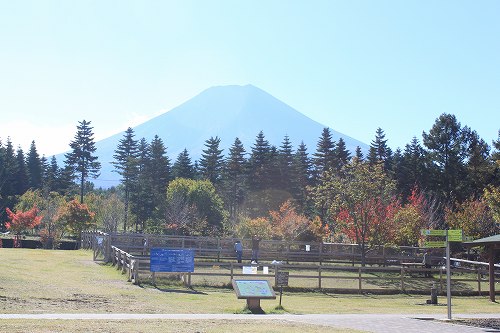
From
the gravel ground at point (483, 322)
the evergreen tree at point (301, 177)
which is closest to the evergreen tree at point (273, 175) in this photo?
the evergreen tree at point (301, 177)

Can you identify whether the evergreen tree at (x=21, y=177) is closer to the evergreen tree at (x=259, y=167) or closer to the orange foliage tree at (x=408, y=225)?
the evergreen tree at (x=259, y=167)

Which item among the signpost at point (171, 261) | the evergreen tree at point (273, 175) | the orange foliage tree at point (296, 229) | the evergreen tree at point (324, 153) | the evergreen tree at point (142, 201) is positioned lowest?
the signpost at point (171, 261)

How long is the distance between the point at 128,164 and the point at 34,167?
2323 cm

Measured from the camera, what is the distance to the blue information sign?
25.2 meters

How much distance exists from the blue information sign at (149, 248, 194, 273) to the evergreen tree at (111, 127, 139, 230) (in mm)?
60414

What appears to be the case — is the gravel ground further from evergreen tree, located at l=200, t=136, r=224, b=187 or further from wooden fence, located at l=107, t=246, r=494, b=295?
evergreen tree, located at l=200, t=136, r=224, b=187

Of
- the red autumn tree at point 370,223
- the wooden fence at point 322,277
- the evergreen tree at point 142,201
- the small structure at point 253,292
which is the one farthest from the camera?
the evergreen tree at point 142,201

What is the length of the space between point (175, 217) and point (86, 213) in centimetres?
869

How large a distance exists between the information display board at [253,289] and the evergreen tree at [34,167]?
290 ft

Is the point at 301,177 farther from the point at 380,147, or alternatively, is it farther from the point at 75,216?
the point at 75,216

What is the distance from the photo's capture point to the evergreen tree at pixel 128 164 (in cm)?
8931

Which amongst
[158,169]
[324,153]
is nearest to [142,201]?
[158,169]

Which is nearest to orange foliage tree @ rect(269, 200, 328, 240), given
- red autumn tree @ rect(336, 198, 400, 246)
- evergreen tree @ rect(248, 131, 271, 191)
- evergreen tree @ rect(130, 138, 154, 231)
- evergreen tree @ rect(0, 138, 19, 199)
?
red autumn tree @ rect(336, 198, 400, 246)

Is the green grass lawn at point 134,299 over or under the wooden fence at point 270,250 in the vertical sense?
under
